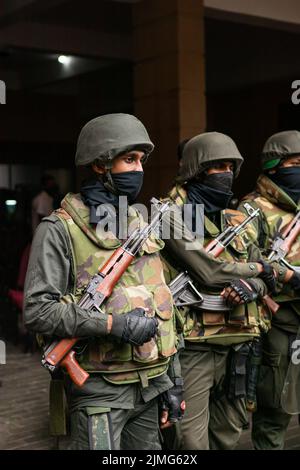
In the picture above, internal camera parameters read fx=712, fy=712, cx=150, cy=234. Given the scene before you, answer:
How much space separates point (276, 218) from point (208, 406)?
103 cm

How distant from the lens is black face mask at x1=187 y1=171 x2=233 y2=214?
3.27 meters

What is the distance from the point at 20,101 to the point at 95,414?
11.5 metres

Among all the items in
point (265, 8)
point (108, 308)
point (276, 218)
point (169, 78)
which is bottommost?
point (108, 308)

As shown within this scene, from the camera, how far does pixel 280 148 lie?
3748 millimetres

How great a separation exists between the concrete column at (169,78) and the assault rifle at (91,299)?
390 cm

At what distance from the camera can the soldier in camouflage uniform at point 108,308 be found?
2441mm

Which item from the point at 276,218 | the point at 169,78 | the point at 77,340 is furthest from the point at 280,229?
the point at 169,78

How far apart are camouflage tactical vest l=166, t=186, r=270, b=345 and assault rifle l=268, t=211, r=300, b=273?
0.23 metres

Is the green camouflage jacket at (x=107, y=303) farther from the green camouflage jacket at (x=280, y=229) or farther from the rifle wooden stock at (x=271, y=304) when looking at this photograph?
the green camouflage jacket at (x=280, y=229)

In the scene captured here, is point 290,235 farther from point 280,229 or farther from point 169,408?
point 169,408

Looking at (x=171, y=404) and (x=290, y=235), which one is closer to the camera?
(x=171, y=404)

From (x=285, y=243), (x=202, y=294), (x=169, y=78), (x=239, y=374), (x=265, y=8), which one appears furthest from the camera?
(x=265, y=8)

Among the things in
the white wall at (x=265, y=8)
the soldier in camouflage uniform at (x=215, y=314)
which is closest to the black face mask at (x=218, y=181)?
the soldier in camouflage uniform at (x=215, y=314)
